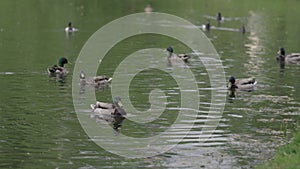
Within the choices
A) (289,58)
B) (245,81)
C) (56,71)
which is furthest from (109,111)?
(289,58)

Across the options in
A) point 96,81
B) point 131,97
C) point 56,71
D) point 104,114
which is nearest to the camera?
point 104,114

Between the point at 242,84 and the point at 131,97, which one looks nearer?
the point at 131,97

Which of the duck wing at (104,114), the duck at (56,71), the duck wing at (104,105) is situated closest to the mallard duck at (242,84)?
the duck wing at (104,105)

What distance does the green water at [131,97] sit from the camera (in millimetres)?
19328

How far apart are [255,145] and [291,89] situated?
11.3 metres

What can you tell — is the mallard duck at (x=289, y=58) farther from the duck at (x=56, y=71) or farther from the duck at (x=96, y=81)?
the duck at (x=56, y=71)

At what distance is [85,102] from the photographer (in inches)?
1103

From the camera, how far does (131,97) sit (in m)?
28.7

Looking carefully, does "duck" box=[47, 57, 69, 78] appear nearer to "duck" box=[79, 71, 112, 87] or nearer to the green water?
the green water

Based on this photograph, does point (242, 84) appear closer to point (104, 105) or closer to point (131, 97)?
point (131, 97)

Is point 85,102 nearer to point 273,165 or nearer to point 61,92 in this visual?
point 61,92

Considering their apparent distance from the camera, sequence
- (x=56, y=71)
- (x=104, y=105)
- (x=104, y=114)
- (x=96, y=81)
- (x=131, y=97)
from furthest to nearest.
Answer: (x=56, y=71) → (x=96, y=81) → (x=131, y=97) → (x=104, y=105) → (x=104, y=114)

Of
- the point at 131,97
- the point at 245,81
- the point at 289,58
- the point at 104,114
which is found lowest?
the point at 104,114

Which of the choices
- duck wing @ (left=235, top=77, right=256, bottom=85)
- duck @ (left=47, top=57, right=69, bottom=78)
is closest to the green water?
duck @ (left=47, top=57, right=69, bottom=78)
